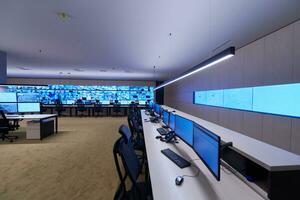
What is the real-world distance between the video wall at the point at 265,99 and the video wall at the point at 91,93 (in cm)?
757

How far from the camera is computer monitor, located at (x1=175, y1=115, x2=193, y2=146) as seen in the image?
7.00ft

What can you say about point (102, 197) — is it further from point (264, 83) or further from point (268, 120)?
point (264, 83)

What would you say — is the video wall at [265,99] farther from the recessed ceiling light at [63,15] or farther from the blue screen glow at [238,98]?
the recessed ceiling light at [63,15]

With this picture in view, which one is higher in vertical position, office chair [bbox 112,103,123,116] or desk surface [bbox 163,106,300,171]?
desk surface [bbox 163,106,300,171]

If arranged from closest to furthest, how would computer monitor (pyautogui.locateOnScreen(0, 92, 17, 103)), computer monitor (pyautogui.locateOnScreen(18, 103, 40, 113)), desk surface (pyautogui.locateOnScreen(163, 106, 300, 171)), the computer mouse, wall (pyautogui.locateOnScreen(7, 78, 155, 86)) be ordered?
desk surface (pyautogui.locateOnScreen(163, 106, 300, 171))
the computer mouse
computer monitor (pyautogui.locateOnScreen(0, 92, 17, 103))
computer monitor (pyautogui.locateOnScreen(18, 103, 40, 113))
wall (pyautogui.locateOnScreen(7, 78, 155, 86))

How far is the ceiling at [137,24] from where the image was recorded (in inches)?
95.7

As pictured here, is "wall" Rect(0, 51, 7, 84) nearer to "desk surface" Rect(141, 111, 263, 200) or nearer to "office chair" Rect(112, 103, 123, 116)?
"desk surface" Rect(141, 111, 263, 200)

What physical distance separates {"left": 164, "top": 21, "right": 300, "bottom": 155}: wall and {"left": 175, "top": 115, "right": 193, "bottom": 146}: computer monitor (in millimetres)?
2241

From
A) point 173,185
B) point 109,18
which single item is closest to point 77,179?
point 173,185

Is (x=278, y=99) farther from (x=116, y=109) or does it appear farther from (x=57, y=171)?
(x=116, y=109)

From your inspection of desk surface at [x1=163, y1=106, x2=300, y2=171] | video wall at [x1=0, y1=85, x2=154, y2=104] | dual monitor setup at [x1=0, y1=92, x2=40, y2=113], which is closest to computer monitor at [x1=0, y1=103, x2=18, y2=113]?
dual monitor setup at [x1=0, y1=92, x2=40, y2=113]

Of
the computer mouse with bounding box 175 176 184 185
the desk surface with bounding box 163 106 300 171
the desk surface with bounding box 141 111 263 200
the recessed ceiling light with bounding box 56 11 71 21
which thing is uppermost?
the recessed ceiling light with bounding box 56 11 71 21

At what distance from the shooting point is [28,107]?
5.88 meters

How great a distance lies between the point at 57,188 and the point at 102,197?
789 millimetres
